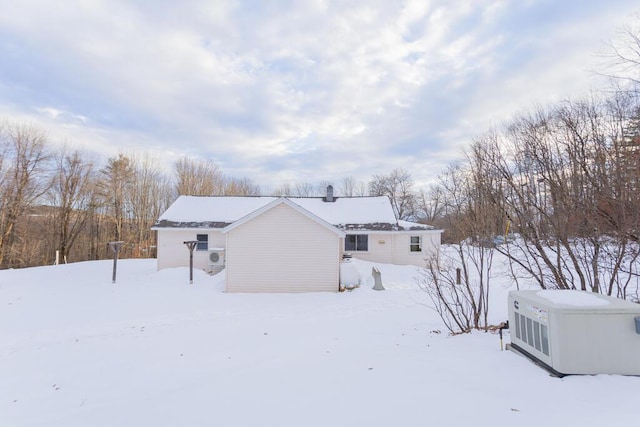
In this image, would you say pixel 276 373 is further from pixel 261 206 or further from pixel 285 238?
pixel 261 206

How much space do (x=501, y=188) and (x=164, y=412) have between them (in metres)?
6.72

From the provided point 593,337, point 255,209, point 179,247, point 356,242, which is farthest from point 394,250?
point 593,337

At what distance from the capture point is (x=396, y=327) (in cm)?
705

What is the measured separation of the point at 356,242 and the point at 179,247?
1002 centimetres

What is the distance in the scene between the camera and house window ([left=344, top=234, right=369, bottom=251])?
18.3 metres

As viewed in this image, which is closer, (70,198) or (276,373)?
(276,373)

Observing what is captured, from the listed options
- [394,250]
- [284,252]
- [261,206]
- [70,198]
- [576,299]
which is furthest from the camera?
[70,198]

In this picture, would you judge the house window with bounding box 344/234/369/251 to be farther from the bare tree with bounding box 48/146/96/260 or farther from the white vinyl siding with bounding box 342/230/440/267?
the bare tree with bounding box 48/146/96/260

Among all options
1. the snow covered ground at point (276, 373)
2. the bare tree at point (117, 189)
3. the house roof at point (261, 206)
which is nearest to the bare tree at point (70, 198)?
the bare tree at point (117, 189)

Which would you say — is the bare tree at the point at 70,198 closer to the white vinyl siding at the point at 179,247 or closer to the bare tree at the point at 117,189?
the bare tree at the point at 117,189

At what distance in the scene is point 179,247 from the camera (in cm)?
1686

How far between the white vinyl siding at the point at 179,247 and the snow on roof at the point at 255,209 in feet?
2.44

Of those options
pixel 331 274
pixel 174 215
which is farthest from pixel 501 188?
pixel 174 215

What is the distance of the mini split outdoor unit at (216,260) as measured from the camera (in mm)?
15062
